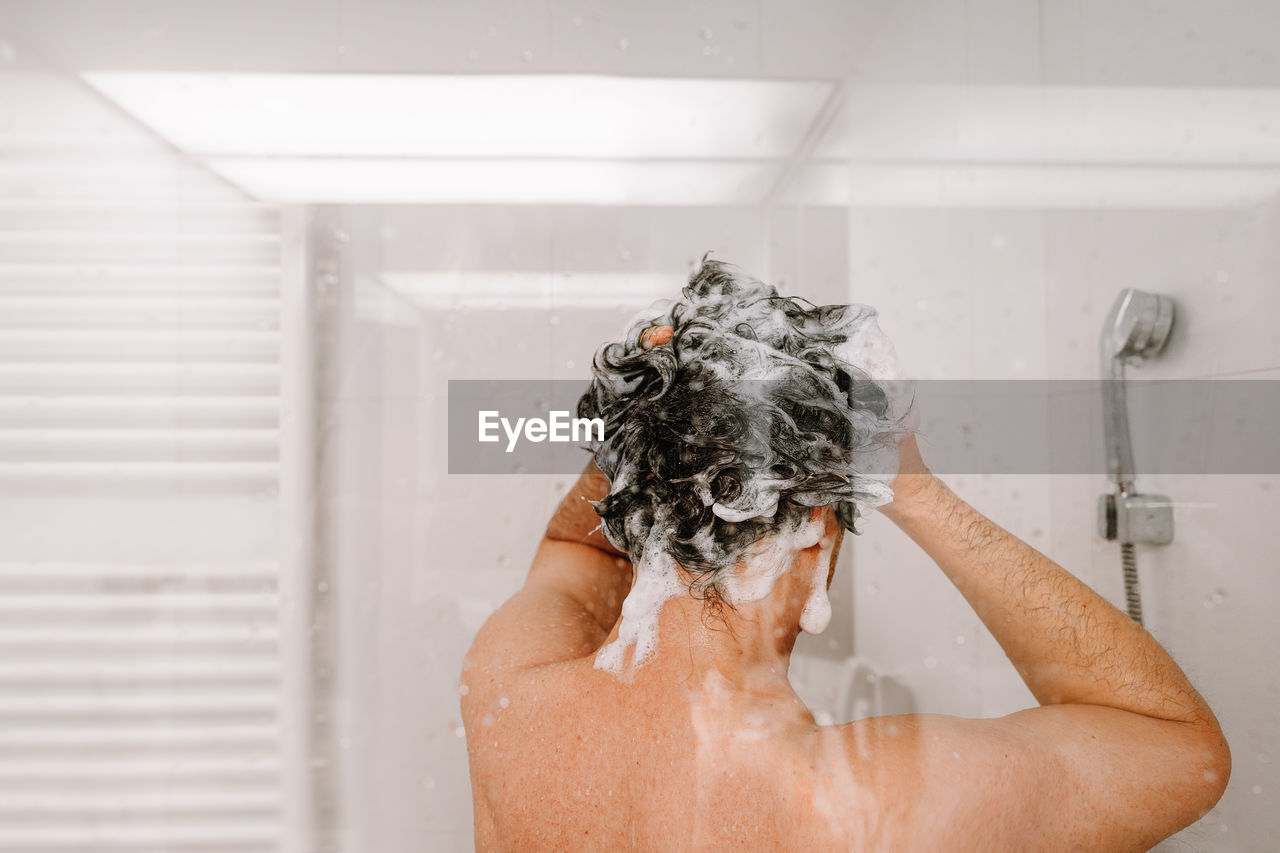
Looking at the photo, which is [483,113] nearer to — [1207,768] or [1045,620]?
[1045,620]

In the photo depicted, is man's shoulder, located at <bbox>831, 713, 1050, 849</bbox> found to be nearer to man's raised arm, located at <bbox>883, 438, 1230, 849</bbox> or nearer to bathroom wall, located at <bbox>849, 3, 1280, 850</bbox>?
man's raised arm, located at <bbox>883, 438, 1230, 849</bbox>

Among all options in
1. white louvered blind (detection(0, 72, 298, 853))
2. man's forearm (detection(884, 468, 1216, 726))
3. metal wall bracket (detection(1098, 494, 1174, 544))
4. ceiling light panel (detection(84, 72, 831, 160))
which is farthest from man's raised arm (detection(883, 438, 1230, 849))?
white louvered blind (detection(0, 72, 298, 853))

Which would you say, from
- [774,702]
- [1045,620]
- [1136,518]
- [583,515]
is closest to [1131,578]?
[1136,518]

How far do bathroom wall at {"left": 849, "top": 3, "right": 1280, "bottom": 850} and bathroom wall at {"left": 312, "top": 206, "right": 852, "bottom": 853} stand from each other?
6.7 inches

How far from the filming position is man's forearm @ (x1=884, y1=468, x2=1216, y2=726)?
2.11ft

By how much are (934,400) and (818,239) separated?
0.90 ft

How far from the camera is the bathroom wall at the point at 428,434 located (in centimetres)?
95

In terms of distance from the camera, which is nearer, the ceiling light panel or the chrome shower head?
the chrome shower head

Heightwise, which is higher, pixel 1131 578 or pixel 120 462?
pixel 120 462

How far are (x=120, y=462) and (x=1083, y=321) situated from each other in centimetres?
131

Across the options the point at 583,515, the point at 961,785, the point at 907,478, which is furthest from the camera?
the point at 583,515

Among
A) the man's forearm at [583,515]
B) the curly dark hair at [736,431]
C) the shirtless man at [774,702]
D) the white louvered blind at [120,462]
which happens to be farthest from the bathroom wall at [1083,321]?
the white louvered blind at [120,462]

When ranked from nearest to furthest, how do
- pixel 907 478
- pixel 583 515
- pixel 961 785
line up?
pixel 961 785, pixel 907 478, pixel 583 515

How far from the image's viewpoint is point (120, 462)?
3.13 ft
